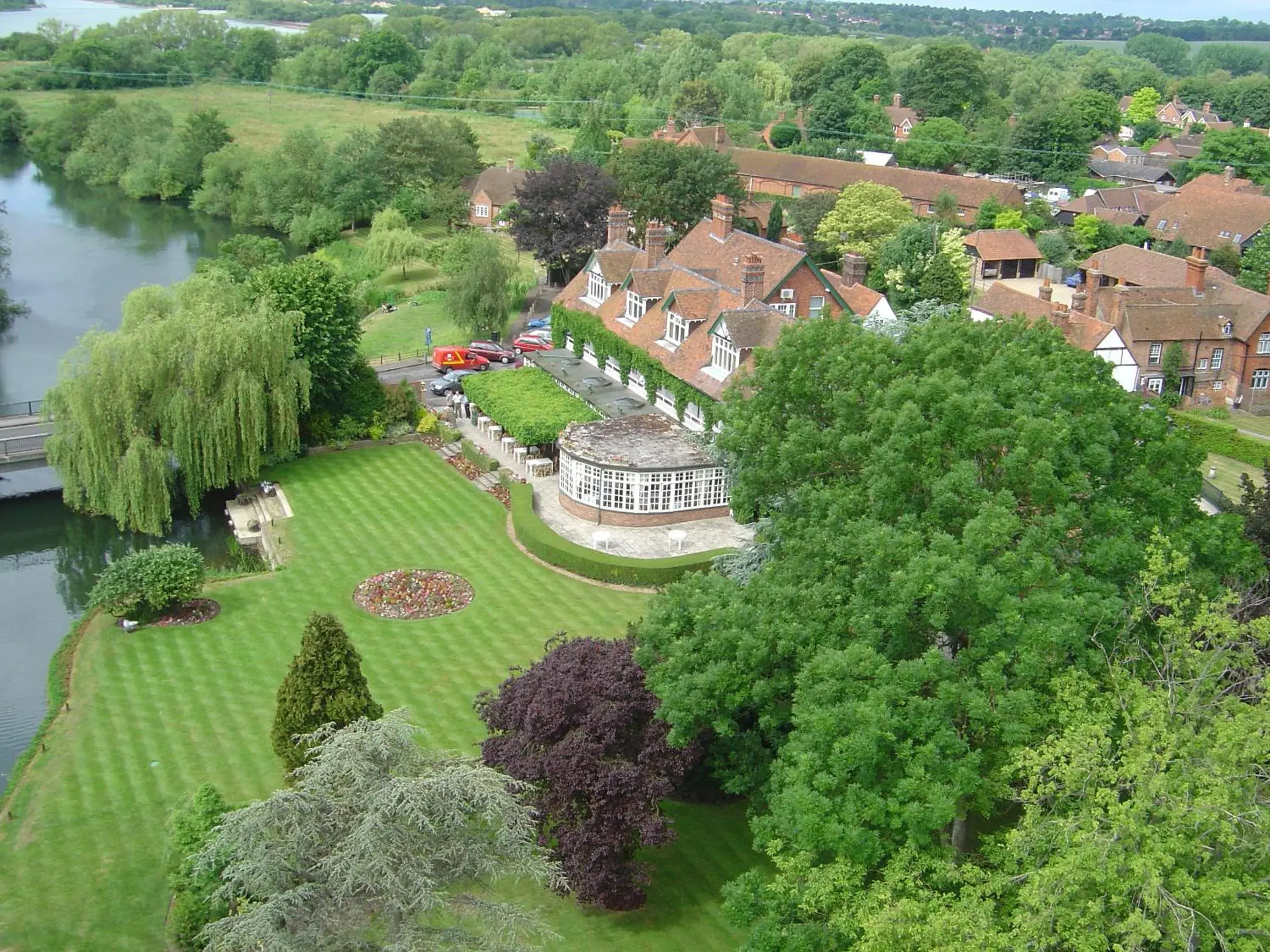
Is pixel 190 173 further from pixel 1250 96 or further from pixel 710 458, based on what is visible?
pixel 1250 96

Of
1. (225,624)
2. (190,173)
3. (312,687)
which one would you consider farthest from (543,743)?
(190,173)

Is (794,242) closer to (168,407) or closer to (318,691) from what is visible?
(168,407)

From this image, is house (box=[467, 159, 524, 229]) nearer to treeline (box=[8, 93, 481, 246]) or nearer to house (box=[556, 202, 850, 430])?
treeline (box=[8, 93, 481, 246])

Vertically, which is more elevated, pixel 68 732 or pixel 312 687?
pixel 312 687

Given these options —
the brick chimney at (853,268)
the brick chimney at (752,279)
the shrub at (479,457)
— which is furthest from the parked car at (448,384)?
the brick chimney at (853,268)

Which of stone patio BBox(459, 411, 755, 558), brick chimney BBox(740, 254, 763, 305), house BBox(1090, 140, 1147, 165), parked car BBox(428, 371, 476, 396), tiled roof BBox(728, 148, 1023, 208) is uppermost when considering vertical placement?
brick chimney BBox(740, 254, 763, 305)

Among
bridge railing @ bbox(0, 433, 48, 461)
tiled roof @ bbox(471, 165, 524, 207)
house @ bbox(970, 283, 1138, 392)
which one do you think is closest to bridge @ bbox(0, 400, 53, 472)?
bridge railing @ bbox(0, 433, 48, 461)

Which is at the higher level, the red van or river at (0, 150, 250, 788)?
the red van
